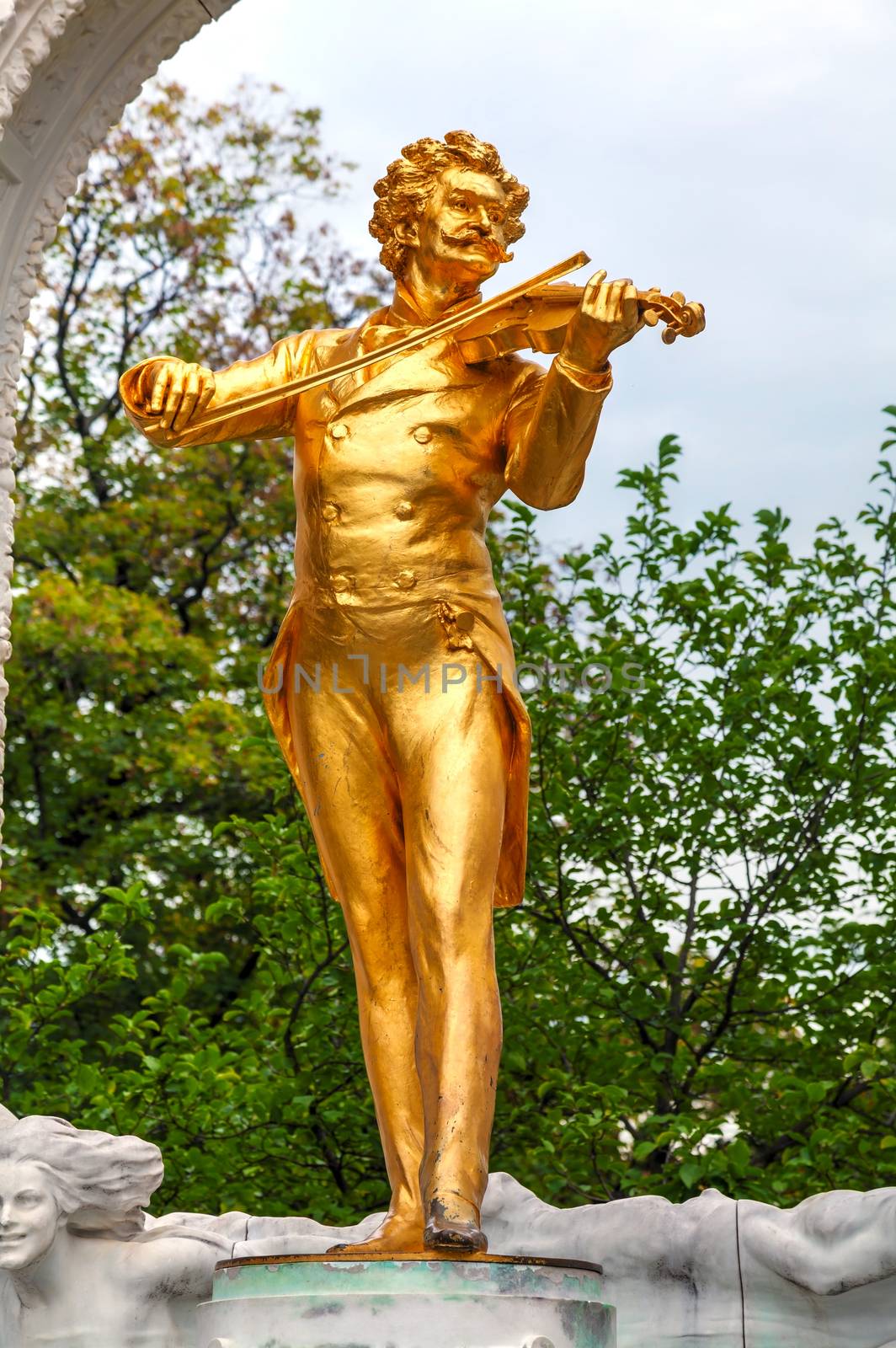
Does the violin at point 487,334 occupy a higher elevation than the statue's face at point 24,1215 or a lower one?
higher

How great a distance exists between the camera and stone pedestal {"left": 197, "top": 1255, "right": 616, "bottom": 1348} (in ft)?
11.7

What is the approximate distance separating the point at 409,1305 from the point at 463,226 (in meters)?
2.24

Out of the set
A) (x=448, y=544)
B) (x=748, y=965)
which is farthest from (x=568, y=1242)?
(x=748, y=965)

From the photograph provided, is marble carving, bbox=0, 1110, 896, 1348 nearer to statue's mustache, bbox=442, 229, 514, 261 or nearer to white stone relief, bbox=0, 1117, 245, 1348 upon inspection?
white stone relief, bbox=0, 1117, 245, 1348

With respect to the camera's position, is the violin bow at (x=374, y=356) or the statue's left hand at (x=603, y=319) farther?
the violin bow at (x=374, y=356)

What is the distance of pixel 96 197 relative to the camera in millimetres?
13289

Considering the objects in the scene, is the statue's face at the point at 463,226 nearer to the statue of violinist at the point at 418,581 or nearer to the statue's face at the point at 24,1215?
the statue of violinist at the point at 418,581

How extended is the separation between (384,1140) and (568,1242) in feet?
2.27

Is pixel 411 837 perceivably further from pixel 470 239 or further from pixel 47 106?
pixel 47 106

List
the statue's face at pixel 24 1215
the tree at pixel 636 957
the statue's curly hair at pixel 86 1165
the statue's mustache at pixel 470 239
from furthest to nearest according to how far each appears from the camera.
Result: 1. the tree at pixel 636 957
2. the statue's mustache at pixel 470 239
3. the statue's curly hair at pixel 86 1165
4. the statue's face at pixel 24 1215

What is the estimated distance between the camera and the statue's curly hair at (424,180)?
14.7 ft

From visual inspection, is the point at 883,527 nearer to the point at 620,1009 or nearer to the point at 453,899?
the point at 620,1009

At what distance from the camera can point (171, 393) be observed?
14.0 feet

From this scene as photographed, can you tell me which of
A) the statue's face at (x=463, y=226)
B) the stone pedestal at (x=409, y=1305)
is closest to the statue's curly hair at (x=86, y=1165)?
the stone pedestal at (x=409, y=1305)
